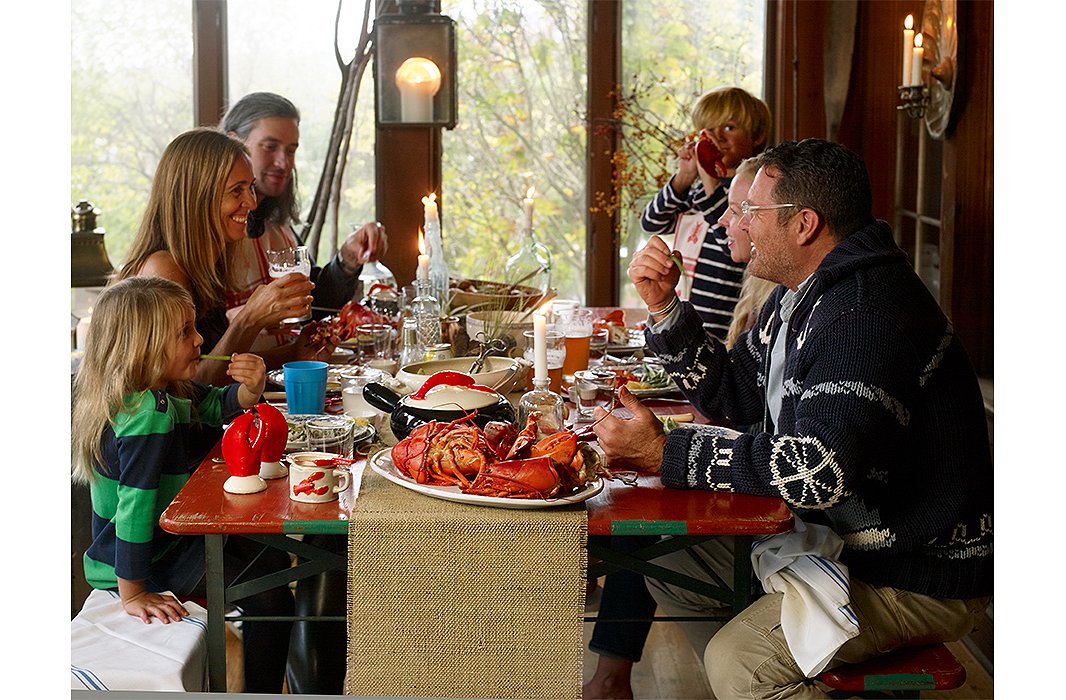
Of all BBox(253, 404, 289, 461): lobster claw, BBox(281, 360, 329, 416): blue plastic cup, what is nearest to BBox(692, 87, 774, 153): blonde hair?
BBox(281, 360, 329, 416): blue plastic cup

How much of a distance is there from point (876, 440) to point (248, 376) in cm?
119

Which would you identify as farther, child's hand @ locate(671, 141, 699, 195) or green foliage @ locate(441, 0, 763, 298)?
green foliage @ locate(441, 0, 763, 298)

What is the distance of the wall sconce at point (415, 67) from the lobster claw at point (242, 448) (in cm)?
270

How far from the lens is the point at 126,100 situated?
17.0ft

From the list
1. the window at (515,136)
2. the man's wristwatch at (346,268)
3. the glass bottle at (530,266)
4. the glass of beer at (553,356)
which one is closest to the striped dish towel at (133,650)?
the glass of beer at (553,356)

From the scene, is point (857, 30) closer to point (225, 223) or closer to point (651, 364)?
point (651, 364)

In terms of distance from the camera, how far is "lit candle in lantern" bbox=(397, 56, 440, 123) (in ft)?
14.5

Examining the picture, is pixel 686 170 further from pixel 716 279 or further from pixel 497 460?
pixel 497 460

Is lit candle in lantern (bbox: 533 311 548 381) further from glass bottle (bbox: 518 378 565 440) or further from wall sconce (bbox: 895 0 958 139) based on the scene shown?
wall sconce (bbox: 895 0 958 139)

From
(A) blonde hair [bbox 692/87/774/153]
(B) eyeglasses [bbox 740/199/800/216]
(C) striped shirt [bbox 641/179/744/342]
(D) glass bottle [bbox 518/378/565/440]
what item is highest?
(A) blonde hair [bbox 692/87/774/153]

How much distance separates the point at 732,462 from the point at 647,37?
370 cm

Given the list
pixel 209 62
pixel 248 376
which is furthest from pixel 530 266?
pixel 209 62

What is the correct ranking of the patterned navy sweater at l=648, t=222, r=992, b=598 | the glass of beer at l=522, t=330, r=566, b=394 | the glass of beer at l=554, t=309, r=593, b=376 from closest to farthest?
the patterned navy sweater at l=648, t=222, r=992, b=598, the glass of beer at l=522, t=330, r=566, b=394, the glass of beer at l=554, t=309, r=593, b=376

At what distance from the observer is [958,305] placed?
3.65m
